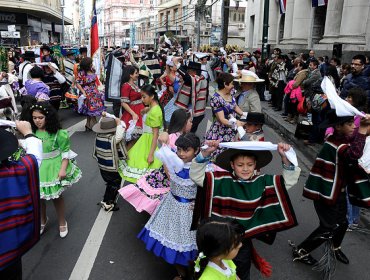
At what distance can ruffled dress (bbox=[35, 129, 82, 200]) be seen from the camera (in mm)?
4164

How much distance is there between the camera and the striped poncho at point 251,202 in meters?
2.89

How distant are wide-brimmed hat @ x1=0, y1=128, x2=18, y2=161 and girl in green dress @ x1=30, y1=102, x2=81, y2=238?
1793 millimetres

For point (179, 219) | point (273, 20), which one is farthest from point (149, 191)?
point (273, 20)

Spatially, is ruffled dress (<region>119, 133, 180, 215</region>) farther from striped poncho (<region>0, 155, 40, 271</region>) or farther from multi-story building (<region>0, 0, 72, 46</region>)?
multi-story building (<region>0, 0, 72, 46</region>)

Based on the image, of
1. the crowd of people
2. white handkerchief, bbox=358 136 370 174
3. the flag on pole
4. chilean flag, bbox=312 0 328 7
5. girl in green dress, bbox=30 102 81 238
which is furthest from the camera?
chilean flag, bbox=312 0 328 7

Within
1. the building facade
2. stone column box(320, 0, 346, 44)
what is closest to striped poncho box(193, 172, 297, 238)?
the building facade

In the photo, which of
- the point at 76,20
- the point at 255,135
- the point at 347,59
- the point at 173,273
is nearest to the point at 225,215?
the point at 173,273

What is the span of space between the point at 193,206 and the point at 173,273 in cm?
85

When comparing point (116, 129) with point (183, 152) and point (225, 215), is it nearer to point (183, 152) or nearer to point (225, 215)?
point (183, 152)

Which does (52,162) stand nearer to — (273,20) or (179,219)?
(179,219)

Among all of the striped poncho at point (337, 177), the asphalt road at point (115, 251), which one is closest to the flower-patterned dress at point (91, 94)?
the asphalt road at point (115, 251)

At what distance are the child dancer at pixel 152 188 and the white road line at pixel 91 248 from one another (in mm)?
717

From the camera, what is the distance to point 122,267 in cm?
388

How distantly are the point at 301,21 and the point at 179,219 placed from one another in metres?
19.4
